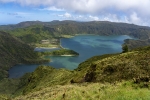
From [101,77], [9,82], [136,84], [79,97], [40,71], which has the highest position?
[136,84]

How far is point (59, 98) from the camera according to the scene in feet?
79.4

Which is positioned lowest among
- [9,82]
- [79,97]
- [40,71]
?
[9,82]

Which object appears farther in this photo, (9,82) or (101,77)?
(9,82)

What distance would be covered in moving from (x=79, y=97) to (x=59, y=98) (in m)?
2.92

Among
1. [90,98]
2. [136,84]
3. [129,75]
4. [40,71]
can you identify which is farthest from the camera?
[40,71]

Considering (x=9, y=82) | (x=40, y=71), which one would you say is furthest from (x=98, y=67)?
(x=9, y=82)

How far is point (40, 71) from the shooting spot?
137375 mm

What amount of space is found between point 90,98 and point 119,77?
17.4 metres

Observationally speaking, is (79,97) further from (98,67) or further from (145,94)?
(98,67)

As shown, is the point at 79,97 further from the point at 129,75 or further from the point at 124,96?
the point at 129,75

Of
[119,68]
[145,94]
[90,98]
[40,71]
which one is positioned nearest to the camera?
[145,94]

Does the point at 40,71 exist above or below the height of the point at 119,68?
below

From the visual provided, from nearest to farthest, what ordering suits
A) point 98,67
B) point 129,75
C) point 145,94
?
point 145,94 < point 129,75 < point 98,67

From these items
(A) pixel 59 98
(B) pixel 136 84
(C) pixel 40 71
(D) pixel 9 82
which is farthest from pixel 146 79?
(D) pixel 9 82
